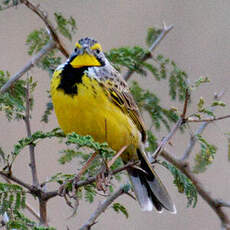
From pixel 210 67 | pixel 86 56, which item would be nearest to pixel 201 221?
pixel 210 67

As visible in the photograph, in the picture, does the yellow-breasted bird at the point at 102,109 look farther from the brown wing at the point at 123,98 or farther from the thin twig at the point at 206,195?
the thin twig at the point at 206,195

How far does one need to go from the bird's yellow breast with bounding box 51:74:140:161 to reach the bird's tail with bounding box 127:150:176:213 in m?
0.36

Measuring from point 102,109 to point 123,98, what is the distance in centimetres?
27

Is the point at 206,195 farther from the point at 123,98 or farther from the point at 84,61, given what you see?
the point at 84,61

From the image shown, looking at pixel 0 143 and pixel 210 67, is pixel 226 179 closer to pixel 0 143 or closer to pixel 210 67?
pixel 210 67

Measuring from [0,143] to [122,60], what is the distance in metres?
2.39

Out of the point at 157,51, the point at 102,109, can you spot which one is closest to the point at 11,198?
the point at 102,109

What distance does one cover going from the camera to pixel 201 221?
5988 mm

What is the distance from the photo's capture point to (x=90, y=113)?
11.0ft

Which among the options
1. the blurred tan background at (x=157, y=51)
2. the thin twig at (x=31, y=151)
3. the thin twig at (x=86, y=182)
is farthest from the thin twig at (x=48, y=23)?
the blurred tan background at (x=157, y=51)

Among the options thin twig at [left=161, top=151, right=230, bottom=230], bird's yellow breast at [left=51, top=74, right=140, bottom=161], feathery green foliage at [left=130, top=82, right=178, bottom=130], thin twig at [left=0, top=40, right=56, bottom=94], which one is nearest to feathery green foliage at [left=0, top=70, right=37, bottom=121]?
thin twig at [left=0, top=40, right=56, bottom=94]

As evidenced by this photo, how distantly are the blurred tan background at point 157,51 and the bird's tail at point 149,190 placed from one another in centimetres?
176

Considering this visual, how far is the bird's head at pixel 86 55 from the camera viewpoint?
12.0 ft

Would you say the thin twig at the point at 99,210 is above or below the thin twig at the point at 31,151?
below
